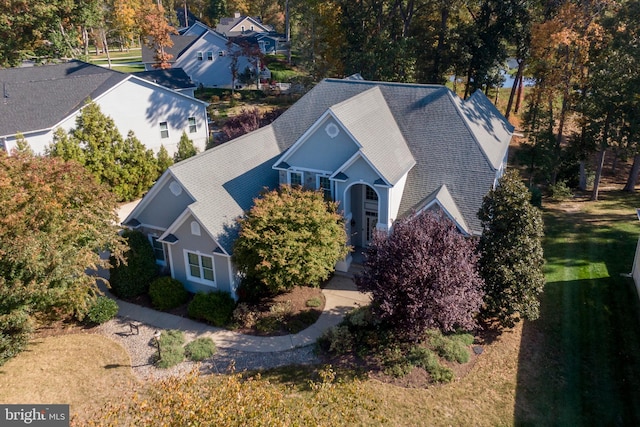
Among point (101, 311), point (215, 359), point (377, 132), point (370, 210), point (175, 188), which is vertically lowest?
point (215, 359)

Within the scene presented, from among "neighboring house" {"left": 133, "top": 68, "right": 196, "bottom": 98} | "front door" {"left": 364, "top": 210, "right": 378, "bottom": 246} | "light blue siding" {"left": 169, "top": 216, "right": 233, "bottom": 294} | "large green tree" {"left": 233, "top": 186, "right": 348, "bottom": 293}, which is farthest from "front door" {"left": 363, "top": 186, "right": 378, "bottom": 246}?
"neighboring house" {"left": 133, "top": 68, "right": 196, "bottom": 98}

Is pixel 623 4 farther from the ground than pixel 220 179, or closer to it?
farther from the ground

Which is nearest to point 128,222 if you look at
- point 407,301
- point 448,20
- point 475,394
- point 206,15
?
point 407,301

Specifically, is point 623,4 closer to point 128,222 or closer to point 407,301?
point 407,301

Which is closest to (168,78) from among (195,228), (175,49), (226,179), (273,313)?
(175,49)

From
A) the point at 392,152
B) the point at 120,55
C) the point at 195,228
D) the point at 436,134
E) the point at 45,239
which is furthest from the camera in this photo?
the point at 120,55

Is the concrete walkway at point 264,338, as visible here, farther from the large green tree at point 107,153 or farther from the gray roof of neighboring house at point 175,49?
the gray roof of neighboring house at point 175,49

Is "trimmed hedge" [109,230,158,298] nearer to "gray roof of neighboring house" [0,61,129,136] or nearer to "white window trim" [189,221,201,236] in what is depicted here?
"white window trim" [189,221,201,236]

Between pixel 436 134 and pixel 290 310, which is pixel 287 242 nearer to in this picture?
pixel 290 310
